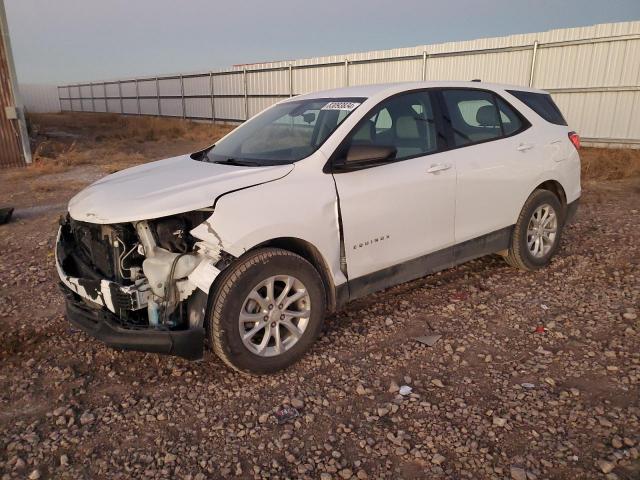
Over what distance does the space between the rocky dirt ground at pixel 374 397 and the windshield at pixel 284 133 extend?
4.58 feet

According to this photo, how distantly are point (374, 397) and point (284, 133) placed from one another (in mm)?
2158

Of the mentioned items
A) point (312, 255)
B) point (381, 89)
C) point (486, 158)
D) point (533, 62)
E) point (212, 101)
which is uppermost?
point (533, 62)

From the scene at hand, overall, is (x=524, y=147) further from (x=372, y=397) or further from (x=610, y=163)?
(x=610, y=163)

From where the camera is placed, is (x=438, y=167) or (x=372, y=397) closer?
(x=372, y=397)

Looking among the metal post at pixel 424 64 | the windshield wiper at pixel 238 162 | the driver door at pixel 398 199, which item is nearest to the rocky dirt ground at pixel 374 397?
the driver door at pixel 398 199

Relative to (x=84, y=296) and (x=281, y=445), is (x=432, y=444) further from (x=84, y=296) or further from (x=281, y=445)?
(x=84, y=296)

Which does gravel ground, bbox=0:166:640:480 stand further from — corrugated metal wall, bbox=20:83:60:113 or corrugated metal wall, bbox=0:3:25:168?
corrugated metal wall, bbox=20:83:60:113

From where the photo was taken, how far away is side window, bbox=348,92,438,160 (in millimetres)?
3707

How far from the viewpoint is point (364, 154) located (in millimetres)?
3283

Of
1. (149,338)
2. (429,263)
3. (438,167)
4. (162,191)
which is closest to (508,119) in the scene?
(438,167)

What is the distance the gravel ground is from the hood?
1092mm

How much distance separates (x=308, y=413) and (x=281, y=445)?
11.9 inches

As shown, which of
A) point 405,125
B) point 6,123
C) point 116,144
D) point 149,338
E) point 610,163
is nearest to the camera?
point 149,338

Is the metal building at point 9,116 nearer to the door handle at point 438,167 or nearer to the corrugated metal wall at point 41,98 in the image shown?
the door handle at point 438,167
